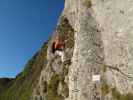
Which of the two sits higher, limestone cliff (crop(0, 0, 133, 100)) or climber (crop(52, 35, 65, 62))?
climber (crop(52, 35, 65, 62))

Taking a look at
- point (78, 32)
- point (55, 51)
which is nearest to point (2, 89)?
point (55, 51)

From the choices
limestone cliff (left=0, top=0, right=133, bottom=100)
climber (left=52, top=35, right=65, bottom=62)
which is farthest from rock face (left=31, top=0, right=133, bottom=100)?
climber (left=52, top=35, right=65, bottom=62)

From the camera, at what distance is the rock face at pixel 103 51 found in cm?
2314

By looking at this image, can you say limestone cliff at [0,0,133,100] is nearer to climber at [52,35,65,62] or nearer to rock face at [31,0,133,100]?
rock face at [31,0,133,100]

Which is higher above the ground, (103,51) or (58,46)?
(58,46)

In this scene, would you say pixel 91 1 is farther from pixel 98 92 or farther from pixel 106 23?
pixel 98 92

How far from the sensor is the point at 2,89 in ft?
611

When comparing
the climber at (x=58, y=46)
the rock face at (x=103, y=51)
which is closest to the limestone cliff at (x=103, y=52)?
the rock face at (x=103, y=51)

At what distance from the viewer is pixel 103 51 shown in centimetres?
2639

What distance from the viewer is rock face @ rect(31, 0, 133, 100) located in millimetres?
23141

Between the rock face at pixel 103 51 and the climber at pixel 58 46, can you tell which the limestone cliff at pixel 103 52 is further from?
the climber at pixel 58 46

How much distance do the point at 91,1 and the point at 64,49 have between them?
381 inches

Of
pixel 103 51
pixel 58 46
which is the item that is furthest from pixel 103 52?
pixel 58 46

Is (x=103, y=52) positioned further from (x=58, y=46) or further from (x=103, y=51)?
(x=58, y=46)
